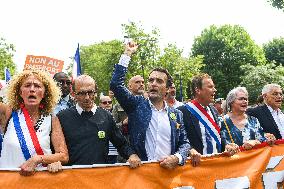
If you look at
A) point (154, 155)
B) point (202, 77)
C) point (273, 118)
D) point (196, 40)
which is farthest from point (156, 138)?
point (196, 40)

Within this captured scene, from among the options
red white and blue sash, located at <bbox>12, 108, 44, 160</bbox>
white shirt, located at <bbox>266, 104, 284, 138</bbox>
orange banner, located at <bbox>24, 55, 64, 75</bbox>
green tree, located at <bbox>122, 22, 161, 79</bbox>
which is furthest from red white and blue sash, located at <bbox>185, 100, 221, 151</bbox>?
green tree, located at <bbox>122, 22, 161, 79</bbox>

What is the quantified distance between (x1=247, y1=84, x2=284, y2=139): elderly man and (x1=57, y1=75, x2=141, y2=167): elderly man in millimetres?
3004

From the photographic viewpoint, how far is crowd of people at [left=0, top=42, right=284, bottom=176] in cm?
464

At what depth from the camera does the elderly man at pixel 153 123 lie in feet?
17.3

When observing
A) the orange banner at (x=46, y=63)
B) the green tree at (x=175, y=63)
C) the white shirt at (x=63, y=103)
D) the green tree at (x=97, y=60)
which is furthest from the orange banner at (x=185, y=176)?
the green tree at (x=97, y=60)

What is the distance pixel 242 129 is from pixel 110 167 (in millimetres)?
2276

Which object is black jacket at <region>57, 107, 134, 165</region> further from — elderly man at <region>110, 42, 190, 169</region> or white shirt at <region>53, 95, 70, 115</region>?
white shirt at <region>53, 95, 70, 115</region>

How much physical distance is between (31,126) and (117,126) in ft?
4.04

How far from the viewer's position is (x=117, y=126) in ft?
18.4

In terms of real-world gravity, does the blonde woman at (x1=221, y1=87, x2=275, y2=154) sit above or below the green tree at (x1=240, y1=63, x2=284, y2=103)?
below

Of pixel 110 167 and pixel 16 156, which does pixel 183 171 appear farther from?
pixel 16 156

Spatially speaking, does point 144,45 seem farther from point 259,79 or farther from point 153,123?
point 153,123

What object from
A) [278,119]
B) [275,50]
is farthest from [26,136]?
[275,50]

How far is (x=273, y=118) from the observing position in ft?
24.8
